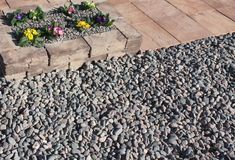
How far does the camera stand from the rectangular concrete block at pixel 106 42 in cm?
435

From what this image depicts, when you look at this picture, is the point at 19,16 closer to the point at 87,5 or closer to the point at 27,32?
the point at 27,32

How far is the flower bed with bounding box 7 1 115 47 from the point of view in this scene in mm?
4230

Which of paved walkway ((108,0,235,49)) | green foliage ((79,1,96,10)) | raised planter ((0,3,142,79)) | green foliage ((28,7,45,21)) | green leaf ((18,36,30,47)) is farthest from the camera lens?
paved walkway ((108,0,235,49))

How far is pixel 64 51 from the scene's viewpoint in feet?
13.6

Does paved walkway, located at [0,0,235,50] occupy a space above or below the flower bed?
below

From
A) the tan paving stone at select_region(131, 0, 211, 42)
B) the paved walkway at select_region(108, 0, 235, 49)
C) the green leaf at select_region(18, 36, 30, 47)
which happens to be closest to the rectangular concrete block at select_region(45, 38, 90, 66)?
the green leaf at select_region(18, 36, 30, 47)

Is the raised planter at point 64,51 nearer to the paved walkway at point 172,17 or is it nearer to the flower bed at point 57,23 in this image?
the flower bed at point 57,23

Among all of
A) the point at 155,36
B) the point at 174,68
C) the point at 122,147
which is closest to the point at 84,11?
the point at 155,36

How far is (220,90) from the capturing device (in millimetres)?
4336

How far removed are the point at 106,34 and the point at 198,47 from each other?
→ 4.34ft

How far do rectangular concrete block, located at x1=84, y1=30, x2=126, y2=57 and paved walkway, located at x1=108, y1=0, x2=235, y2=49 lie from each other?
0.49 metres

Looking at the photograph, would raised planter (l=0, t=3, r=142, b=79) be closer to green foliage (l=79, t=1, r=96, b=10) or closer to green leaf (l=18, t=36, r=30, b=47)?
green leaf (l=18, t=36, r=30, b=47)

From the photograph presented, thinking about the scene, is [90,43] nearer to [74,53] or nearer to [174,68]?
[74,53]

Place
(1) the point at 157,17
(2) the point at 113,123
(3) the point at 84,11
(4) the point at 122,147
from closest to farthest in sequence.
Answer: (4) the point at 122,147
(2) the point at 113,123
(3) the point at 84,11
(1) the point at 157,17
